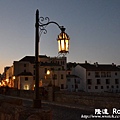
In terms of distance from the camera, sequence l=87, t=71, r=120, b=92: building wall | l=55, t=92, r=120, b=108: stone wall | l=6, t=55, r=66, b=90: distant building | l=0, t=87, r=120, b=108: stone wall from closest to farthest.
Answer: l=55, t=92, r=120, b=108: stone wall
l=0, t=87, r=120, b=108: stone wall
l=6, t=55, r=66, b=90: distant building
l=87, t=71, r=120, b=92: building wall

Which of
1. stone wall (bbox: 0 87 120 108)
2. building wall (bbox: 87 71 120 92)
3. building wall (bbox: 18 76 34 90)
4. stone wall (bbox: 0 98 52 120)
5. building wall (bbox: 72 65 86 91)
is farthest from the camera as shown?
building wall (bbox: 87 71 120 92)

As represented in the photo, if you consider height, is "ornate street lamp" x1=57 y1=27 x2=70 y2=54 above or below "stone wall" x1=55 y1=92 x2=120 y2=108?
above

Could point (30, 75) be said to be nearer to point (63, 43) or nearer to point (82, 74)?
point (82, 74)

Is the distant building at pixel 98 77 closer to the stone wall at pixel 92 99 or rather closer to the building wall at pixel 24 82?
the building wall at pixel 24 82

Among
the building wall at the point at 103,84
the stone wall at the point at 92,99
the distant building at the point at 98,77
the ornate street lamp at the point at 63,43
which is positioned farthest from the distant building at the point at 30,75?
the ornate street lamp at the point at 63,43

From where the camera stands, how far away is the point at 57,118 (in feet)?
50.2

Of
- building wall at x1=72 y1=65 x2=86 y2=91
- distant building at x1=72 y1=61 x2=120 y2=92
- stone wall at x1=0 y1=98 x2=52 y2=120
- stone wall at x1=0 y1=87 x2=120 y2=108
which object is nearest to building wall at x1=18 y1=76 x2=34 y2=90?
building wall at x1=72 y1=65 x2=86 y2=91

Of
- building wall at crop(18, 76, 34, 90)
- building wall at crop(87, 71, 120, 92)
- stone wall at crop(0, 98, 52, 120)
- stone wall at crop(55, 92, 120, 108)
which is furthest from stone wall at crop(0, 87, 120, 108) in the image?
building wall at crop(87, 71, 120, 92)

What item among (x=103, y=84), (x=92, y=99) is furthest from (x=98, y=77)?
(x=92, y=99)

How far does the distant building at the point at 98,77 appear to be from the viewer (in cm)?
7269

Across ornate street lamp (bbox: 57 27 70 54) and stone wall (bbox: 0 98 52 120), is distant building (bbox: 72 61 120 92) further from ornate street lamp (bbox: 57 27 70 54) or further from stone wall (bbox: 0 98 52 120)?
ornate street lamp (bbox: 57 27 70 54)

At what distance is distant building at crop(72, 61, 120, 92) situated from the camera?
7269 centimetres

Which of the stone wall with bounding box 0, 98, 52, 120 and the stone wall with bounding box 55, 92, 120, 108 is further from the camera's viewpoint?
→ the stone wall with bounding box 55, 92, 120, 108

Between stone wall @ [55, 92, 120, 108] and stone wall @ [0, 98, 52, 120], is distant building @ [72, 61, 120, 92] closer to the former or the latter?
stone wall @ [55, 92, 120, 108]
